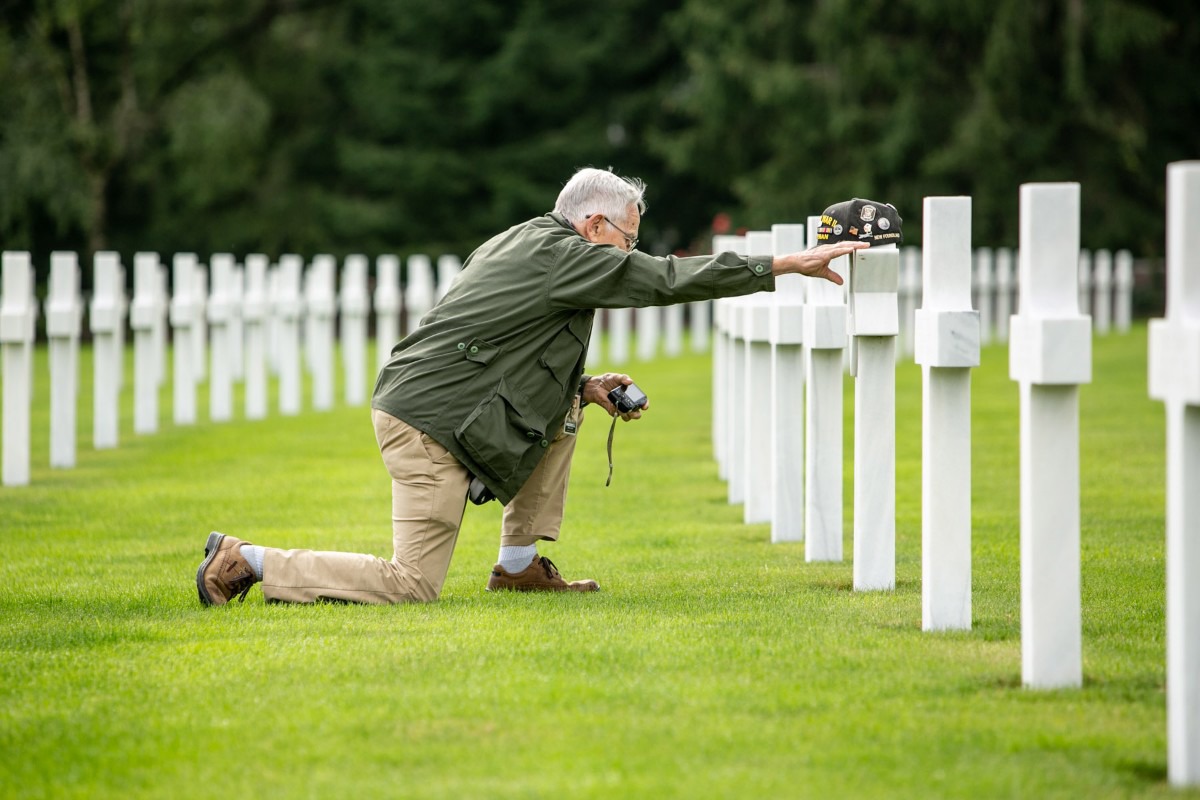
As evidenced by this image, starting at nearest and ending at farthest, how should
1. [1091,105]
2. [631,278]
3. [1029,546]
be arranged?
[1029,546] < [631,278] < [1091,105]

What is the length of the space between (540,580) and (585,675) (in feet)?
5.03

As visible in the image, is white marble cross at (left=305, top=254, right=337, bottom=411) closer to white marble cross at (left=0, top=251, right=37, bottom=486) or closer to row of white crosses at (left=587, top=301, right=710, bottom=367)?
row of white crosses at (left=587, top=301, right=710, bottom=367)

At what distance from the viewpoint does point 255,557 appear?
561 centimetres

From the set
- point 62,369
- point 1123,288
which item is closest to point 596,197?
point 62,369

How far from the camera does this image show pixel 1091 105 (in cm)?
3084

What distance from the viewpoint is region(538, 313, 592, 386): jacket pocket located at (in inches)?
223

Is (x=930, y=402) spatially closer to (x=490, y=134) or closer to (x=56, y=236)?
(x=56, y=236)

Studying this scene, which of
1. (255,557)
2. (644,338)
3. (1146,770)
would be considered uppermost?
(644,338)

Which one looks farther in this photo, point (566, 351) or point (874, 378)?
point (566, 351)

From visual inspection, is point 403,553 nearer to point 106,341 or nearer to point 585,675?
point 585,675

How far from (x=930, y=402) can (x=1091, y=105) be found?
2795 cm

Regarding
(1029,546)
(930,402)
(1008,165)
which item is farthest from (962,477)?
(1008,165)

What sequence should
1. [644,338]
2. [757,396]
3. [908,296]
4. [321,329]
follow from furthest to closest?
[644,338], [908,296], [321,329], [757,396]

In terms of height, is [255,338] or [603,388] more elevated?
[255,338]
